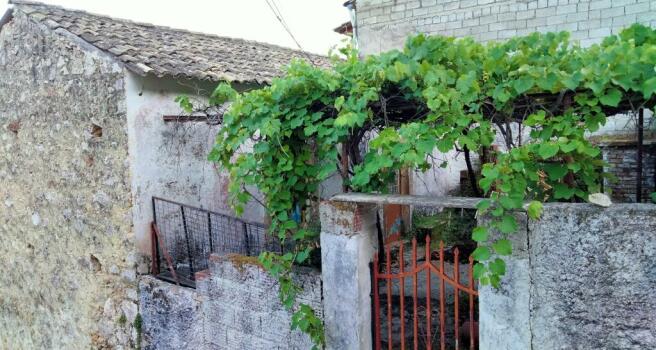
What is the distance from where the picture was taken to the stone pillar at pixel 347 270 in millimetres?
3609

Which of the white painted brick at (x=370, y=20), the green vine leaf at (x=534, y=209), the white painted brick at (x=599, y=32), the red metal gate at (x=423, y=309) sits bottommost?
the red metal gate at (x=423, y=309)

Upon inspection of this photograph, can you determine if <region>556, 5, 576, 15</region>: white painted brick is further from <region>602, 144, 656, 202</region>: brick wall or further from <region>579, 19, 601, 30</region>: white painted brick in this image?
<region>602, 144, 656, 202</region>: brick wall

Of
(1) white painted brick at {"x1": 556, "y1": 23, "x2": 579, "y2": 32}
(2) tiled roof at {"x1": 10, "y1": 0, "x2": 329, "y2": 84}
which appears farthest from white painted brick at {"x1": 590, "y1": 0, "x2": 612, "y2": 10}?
(2) tiled roof at {"x1": 10, "y1": 0, "x2": 329, "y2": 84}

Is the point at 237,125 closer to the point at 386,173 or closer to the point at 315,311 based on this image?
the point at 386,173

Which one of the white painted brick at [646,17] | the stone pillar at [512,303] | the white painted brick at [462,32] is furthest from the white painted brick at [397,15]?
the stone pillar at [512,303]

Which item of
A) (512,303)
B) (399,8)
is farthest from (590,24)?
(512,303)

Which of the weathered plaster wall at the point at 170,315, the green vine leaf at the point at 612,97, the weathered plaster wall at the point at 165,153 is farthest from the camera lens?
the weathered plaster wall at the point at 165,153

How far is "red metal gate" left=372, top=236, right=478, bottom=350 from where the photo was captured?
3.26m

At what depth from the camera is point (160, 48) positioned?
6.42m

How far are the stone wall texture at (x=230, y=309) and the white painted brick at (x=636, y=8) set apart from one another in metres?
5.14

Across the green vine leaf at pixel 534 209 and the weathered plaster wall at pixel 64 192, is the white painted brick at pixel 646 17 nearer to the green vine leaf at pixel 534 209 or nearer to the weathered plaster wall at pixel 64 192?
the green vine leaf at pixel 534 209

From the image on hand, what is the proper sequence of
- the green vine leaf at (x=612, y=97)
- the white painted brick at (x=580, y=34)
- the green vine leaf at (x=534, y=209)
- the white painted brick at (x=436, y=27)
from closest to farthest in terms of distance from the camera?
the green vine leaf at (x=612, y=97) → the green vine leaf at (x=534, y=209) → the white painted brick at (x=580, y=34) → the white painted brick at (x=436, y=27)

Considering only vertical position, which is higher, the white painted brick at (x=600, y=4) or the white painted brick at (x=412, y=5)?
the white painted brick at (x=412, y=5)

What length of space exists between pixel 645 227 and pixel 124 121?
16.2ft
